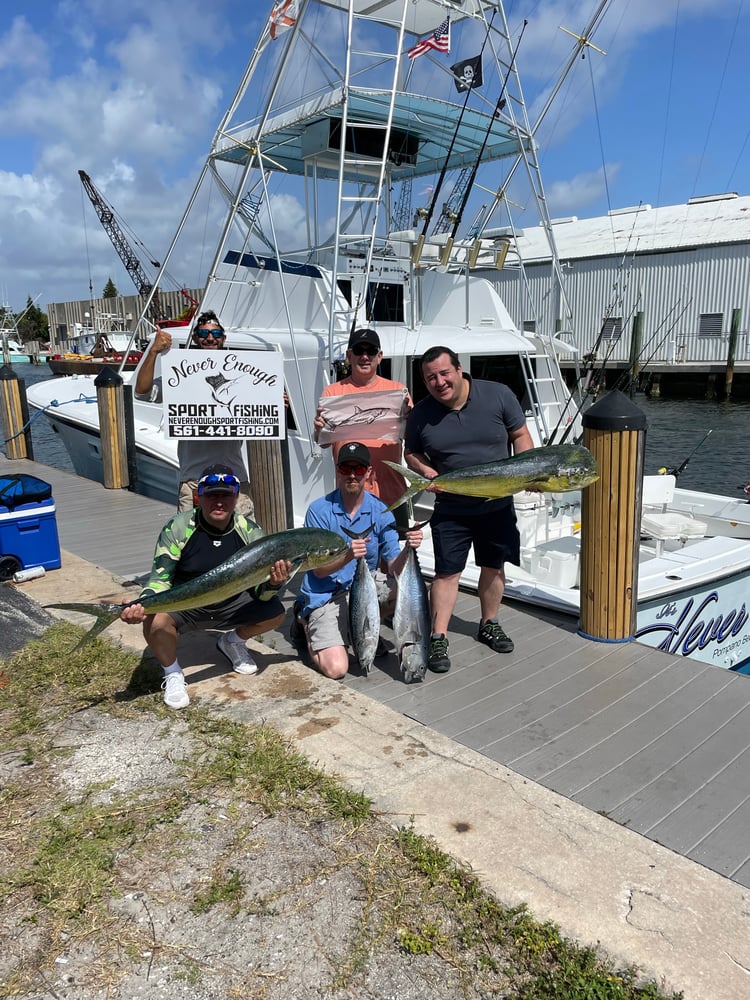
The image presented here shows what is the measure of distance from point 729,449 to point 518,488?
2050 centimetres

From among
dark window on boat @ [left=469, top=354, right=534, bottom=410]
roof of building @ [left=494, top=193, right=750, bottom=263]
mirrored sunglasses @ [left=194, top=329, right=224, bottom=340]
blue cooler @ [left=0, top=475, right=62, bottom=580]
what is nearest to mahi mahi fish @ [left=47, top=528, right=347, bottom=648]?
mirrored sunglasses @ [left=194, top=329, right=224, bottom=340]

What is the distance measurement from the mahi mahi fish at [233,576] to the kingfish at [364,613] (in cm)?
42

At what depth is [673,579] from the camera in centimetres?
554

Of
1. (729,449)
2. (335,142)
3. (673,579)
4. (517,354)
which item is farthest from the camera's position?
(729,449)

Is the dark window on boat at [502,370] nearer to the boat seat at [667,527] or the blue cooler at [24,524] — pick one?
the boat seat at [667,527]

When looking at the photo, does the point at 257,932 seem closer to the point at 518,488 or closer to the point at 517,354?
the point at 518,488

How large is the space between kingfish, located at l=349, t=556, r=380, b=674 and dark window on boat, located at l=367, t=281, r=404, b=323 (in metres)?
6.18

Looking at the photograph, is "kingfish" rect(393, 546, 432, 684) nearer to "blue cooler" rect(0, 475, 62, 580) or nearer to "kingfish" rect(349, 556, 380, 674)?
"kingfish" rect(349, 556, 380, 674)

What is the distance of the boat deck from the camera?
9.23 feet

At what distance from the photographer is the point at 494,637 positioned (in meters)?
4.46

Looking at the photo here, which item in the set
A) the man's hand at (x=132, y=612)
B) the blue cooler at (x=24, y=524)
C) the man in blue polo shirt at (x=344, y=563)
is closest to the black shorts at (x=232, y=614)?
the man in blue polo shirt at (x=344, y=563)

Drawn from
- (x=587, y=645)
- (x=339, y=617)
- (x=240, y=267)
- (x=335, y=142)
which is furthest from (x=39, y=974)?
(x=335, y=142)

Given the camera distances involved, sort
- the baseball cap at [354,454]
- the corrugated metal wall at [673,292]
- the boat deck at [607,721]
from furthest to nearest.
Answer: the corrugated metal wall at [673,292] < the baseball cap at [354,454] < the boat deck at [607,721]

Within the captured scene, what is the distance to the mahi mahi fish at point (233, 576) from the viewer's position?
3367mm
